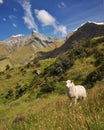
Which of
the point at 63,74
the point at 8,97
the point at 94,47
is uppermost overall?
the point at 94,47

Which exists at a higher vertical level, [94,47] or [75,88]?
[94,47]

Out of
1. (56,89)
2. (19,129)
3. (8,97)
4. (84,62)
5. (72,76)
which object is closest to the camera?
(19,129)

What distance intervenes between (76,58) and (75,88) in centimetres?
3473

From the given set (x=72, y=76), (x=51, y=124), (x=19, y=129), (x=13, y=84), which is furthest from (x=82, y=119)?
(x=13, y=84)

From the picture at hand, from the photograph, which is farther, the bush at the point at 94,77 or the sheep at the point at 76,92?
the bush at the point at 94,77

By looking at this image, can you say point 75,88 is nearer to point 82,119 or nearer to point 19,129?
point 19,129

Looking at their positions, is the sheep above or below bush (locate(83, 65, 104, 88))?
below

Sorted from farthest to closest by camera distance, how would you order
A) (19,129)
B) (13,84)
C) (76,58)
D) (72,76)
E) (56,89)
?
(13,84), (76,58), (72,76), (56,89), (19,129)

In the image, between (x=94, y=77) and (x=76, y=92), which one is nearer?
(x=76, y=92)

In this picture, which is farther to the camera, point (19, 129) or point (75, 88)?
point (75, 88)

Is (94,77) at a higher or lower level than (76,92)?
higher

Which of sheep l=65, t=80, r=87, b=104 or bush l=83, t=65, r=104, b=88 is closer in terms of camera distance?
sheep l=65, t=80, r=87, b=104

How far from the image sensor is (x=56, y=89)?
39312 millimetres

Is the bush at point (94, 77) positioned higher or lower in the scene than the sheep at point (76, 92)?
higher
